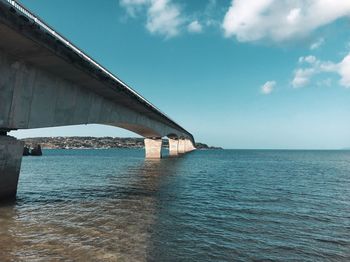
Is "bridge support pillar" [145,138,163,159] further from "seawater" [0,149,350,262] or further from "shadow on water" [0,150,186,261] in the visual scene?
"shadow on water" [0,150,186,261]

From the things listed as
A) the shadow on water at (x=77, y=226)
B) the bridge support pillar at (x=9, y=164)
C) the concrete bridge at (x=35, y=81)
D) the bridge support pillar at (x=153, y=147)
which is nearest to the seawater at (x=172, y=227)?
the shadow on water at (x=77, y=226)

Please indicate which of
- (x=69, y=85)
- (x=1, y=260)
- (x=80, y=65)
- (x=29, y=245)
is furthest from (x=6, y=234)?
(x=69, y=85)

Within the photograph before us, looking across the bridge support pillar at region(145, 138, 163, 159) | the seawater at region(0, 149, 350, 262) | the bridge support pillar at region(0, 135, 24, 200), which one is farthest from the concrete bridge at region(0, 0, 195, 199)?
the bridge support pillar at region(145, 138, 163, 159)

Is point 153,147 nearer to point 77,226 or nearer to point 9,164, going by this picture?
point 9,164

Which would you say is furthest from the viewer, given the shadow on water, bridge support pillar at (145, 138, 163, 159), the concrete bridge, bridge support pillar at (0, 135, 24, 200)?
→ bridge support pillar at (145, 138, 163, 159)

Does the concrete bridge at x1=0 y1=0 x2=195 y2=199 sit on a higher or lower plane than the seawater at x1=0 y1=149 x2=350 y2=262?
higher

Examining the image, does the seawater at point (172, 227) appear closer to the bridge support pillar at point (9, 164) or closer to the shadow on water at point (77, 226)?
the shadow on water at point (77, 226)

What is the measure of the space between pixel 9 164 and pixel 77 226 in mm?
7321

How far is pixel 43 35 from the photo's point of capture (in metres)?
17.0

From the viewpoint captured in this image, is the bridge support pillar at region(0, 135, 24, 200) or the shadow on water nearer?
the shadow on water

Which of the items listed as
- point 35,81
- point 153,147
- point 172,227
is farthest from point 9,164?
point 153,147

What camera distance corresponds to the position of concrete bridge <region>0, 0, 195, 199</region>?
16.2 meters

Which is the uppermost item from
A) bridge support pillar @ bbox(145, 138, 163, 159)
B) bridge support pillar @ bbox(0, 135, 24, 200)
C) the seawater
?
bridge support pillar @ bbox(145, 138, 163, 159)

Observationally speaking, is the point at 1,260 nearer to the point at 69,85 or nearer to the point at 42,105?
the point at 42,105
